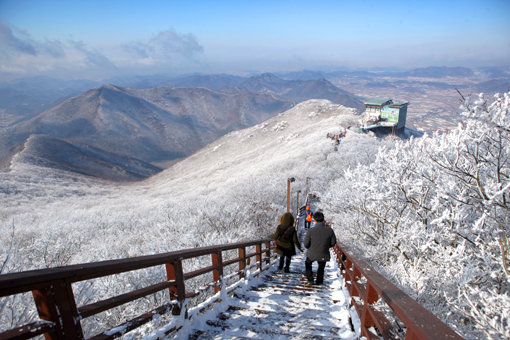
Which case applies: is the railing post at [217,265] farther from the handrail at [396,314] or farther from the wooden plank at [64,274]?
the handrail at [396,314]

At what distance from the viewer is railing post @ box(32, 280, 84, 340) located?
5.94ft

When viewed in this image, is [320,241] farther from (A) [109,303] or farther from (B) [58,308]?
(B) [58,308]

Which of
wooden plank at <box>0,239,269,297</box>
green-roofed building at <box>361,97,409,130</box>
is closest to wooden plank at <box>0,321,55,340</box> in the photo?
wooden plank at <box>0,239,269,297</box>

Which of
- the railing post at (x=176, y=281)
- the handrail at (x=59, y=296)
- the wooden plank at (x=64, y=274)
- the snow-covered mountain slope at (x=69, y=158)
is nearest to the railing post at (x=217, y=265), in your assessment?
the railing post at (x=176, y=281)

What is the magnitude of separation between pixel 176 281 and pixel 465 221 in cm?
645

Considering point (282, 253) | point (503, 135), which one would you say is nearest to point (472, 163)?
point (503, 135)

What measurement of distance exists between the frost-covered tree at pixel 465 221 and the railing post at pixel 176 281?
11.7 ft

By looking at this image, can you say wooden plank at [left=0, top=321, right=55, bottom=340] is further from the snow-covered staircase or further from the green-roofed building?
the green-roofed building

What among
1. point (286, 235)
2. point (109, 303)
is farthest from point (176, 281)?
point (286, 235)

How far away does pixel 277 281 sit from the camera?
6457mm

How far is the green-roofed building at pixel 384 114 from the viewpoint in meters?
54.0

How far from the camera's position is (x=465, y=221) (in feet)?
19.4

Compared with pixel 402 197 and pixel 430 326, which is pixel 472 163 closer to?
pixel 402 197

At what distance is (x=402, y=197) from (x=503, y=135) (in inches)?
122
